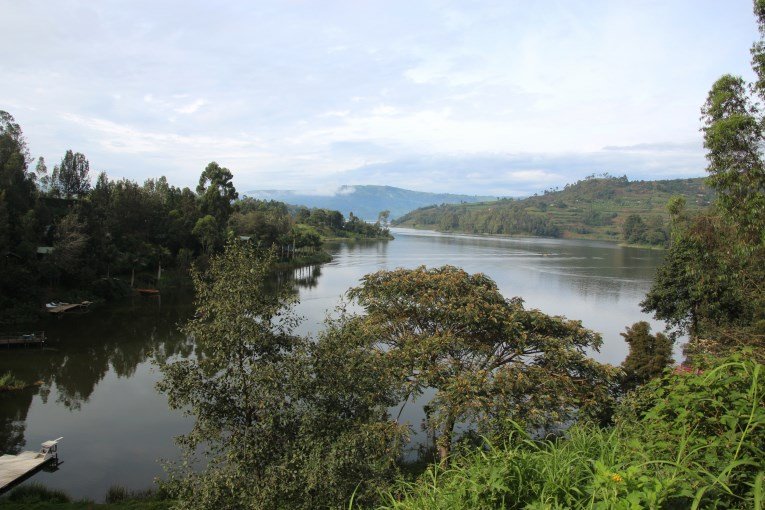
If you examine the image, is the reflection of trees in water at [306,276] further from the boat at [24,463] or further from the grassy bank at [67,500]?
the grassy bank at [67,500]

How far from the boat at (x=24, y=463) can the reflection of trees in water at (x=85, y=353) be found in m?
1.29

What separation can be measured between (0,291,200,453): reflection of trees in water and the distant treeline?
10.1ft

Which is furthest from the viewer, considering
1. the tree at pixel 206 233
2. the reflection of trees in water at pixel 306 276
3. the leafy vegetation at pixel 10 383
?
the reflection of trees in water at pixel 306 276

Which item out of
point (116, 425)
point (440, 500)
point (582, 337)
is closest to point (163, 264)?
point (116, 425)

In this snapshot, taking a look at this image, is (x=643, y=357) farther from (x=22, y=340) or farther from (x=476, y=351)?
(x=22, y=340)

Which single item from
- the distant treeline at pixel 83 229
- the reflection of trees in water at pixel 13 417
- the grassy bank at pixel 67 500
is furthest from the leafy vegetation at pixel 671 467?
the distant treeline at pixel 83 229

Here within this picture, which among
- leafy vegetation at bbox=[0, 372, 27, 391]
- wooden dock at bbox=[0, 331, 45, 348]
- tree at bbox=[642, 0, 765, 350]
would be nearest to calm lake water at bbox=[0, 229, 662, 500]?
leafy vegetation at bbox=[0, 372, 27, 391]

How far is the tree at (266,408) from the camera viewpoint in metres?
6.42

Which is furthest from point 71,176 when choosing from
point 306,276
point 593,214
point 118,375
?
point 593,214

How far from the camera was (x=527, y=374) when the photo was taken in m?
10.6

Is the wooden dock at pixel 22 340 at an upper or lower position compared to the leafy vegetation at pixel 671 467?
lower

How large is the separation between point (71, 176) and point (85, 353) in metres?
30.6

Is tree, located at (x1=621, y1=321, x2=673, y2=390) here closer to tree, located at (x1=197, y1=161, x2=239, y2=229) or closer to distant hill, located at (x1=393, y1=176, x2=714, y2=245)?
tree, located at (x1=197, y1=161, x2=239, y2=229)

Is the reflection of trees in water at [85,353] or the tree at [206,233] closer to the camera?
the reflection of trees in water at [85,353]
